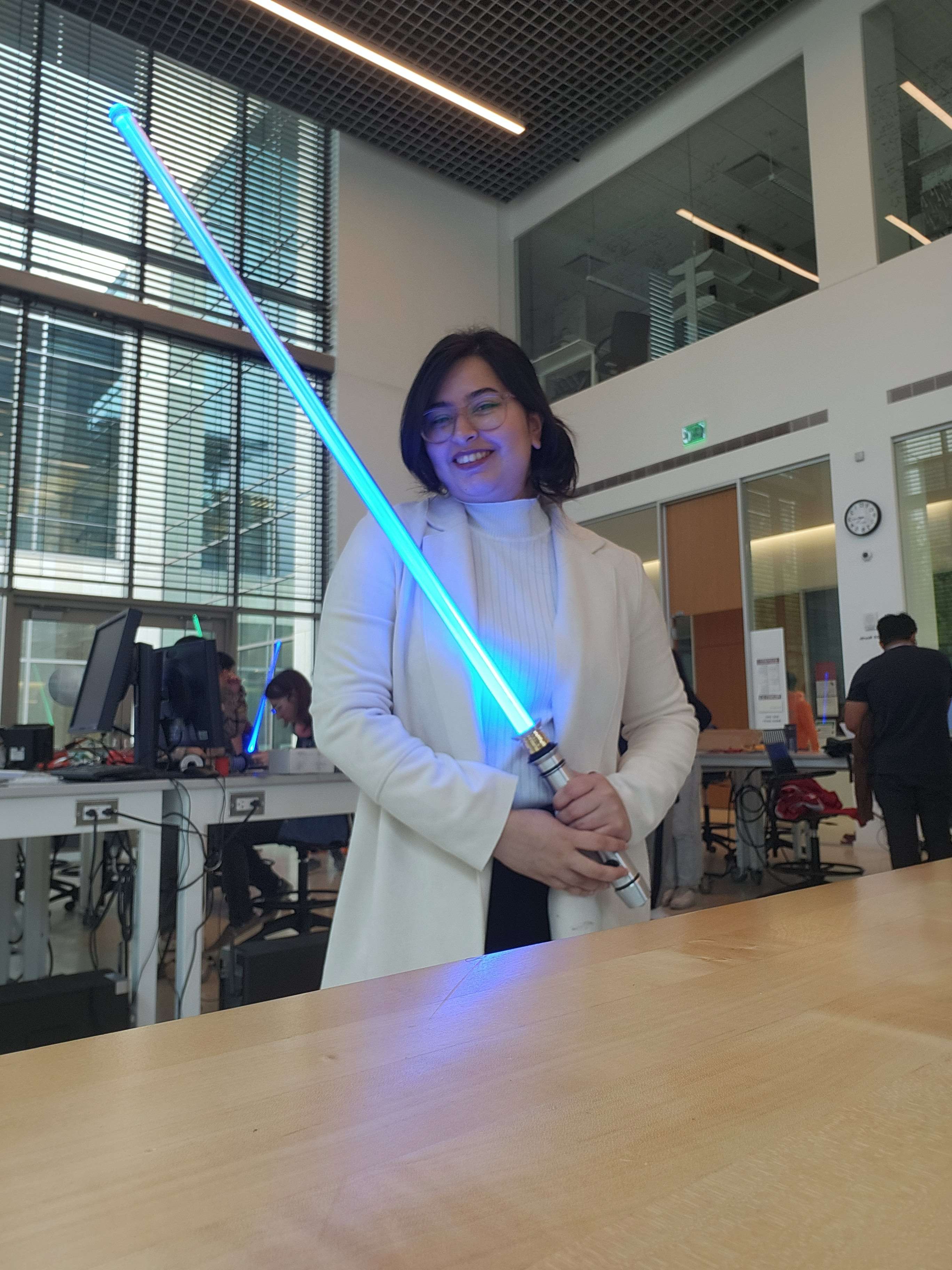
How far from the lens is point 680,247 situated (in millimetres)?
7777

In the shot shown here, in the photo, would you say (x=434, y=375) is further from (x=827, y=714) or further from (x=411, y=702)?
(x=827, y=714)

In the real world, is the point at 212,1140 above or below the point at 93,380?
below

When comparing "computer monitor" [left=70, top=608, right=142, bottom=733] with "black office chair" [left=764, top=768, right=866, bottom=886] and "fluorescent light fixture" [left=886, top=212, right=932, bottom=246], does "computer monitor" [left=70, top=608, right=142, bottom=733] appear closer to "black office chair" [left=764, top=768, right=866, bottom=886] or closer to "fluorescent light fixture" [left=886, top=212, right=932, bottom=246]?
"black office chair" [left=764, top=768, right=866, bottom=886]

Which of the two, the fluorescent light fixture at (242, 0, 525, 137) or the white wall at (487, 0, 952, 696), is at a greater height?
the fluorescent light fixture at (242, 0, 525, 137)

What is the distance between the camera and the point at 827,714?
6.44 metres

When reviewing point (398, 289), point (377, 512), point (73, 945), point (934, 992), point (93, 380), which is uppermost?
point (398, 289)

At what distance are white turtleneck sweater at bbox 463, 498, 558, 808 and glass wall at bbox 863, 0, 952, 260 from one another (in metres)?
6.09

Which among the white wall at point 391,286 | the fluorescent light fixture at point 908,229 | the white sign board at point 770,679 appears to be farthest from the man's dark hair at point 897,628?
the white wall at point 391,286

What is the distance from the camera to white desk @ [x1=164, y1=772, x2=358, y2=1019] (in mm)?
2510

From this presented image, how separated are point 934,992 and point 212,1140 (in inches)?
15.1

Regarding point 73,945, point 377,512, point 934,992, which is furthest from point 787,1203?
point 73,945

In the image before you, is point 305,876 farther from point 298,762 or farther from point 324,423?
point 324,423

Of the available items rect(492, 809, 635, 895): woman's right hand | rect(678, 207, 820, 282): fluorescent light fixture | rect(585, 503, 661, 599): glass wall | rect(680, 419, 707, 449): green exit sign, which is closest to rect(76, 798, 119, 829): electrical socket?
rect(492, 809, 635, 895): woman's right hand

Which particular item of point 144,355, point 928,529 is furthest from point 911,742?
point 144,355
